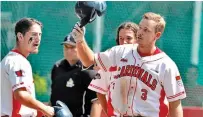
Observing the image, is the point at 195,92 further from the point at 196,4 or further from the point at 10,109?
the point at 10,109

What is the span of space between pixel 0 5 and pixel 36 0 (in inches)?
21.3

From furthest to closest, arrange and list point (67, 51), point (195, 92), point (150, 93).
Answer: point (195, 92) < point (67, 51) < point (150, 93)

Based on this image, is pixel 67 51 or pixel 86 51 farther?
pixel 67 51

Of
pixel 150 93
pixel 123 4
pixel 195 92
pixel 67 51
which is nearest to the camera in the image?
pixel 150 93

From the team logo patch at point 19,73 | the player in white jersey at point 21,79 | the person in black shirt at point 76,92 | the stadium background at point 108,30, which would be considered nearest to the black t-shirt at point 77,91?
the person in black shirt at point 76,92

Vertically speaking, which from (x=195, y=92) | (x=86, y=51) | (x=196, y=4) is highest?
(x=196, y=4)

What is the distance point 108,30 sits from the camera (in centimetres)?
1029

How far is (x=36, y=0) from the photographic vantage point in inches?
421

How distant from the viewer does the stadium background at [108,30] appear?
9.91m

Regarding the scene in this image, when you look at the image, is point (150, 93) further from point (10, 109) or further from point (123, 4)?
point (123, 4)

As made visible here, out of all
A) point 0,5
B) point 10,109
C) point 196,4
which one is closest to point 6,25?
point 0,5

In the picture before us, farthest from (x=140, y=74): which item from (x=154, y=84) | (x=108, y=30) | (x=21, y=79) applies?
(x=108, y=30)

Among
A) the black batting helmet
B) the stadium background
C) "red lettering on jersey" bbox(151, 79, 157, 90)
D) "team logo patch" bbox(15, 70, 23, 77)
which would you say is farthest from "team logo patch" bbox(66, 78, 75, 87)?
the stadium background

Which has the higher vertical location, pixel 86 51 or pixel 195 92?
pixel 86 51
